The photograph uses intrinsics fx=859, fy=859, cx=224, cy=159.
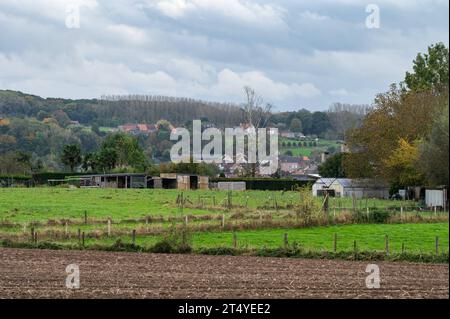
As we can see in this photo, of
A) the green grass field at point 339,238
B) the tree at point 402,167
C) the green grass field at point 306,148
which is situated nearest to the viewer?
the green grass field at point 339,238

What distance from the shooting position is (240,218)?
54594mm

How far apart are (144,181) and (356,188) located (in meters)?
32.4

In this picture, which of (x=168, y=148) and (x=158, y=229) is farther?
(x=168, y=148)

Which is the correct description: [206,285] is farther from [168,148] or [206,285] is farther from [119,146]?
[168,148]

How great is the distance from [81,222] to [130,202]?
1909cm

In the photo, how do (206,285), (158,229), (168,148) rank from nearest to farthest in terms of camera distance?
(206,285)
(158,229)
(168,148)

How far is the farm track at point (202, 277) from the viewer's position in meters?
26.0

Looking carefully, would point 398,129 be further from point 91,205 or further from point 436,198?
point 91,205

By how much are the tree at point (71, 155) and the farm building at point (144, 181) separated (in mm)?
18744

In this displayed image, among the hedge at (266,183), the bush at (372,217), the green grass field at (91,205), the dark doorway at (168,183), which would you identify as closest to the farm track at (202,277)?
the bush at (372,217)

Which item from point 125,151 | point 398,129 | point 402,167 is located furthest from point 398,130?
point 125,151

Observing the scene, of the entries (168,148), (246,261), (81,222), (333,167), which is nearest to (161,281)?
(246,261)

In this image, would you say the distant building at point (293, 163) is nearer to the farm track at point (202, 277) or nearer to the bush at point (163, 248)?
the bush at point (163, 248)

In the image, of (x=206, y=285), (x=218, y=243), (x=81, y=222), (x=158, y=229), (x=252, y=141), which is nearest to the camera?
(x=206, y=285)
